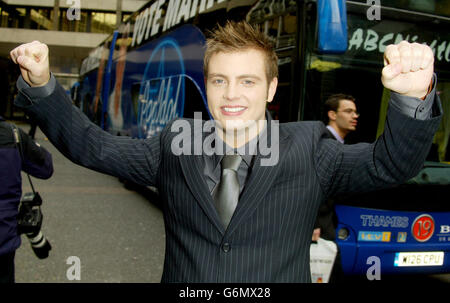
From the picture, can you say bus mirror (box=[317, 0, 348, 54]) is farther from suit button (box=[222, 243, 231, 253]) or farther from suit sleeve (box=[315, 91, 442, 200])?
suit button (box=[222, 243, 231, 253])

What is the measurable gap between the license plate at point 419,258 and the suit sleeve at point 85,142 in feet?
9.78

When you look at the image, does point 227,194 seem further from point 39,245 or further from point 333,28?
point 39,245

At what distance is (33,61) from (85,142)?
31 centimetres

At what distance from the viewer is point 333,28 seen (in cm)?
261

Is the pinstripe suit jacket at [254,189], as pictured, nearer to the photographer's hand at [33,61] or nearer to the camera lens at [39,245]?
the photographer's hand at [33,61]

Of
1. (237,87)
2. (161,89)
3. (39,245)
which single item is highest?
(237,87)

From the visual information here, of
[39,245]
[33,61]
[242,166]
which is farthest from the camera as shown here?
[39,245]

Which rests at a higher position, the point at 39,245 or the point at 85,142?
the point at 85,142

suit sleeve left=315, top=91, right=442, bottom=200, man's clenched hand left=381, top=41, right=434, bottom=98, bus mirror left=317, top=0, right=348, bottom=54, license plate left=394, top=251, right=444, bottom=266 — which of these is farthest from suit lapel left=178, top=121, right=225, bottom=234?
license plate left=394, top=251, right=444, bottom=266

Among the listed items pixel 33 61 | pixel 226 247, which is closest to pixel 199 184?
pixel 226 247

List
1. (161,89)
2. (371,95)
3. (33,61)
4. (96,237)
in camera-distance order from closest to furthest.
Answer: (33,61) < (371,95) < (96,237) < (161,89)
